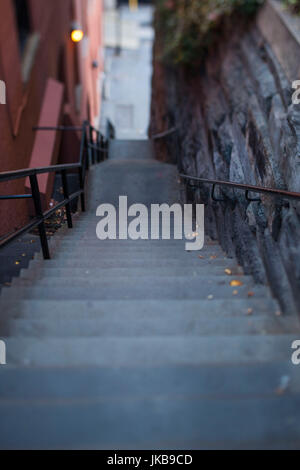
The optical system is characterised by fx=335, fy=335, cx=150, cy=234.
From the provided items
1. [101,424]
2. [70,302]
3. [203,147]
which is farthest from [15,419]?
[203,147]

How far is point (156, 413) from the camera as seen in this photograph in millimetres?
1395

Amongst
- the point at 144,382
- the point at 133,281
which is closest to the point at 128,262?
the point at 133,281

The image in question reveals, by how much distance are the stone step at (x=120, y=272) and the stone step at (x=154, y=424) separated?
131 centimetres

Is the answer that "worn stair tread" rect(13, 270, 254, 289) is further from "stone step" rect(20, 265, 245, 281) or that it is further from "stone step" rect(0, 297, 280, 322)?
"stone step" rect(0, 297, 280, 322)

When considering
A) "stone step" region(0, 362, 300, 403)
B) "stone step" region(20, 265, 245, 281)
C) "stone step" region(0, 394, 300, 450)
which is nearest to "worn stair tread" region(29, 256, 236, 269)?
"stone step" region(20, 265, 245, 281)

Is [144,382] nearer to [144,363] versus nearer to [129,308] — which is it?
[144,363]

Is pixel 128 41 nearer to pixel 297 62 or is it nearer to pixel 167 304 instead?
pixel 297 62

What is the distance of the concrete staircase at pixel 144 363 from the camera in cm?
135

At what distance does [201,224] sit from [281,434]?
3.36 m

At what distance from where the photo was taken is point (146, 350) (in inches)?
68.1

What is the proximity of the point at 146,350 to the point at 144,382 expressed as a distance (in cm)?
20

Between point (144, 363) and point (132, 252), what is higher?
point (144, 363)

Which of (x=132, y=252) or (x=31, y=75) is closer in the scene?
(x=132, y=252)

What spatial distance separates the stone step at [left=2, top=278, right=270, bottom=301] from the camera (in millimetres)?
2371
